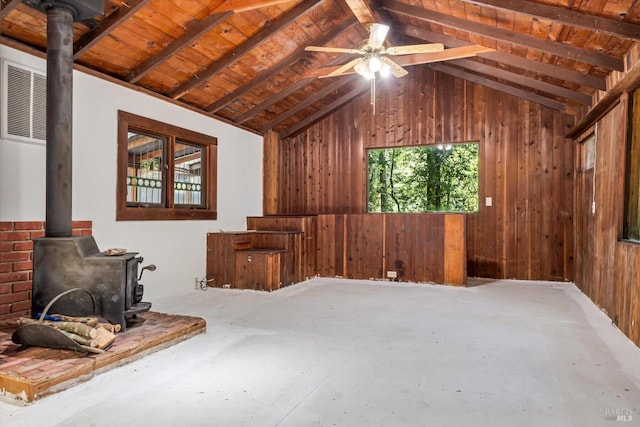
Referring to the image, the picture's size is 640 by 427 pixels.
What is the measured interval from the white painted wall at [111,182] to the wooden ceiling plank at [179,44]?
28 cm

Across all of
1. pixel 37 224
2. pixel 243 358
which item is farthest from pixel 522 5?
pixel 37 224

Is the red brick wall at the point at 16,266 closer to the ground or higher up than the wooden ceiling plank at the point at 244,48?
closer to the ground

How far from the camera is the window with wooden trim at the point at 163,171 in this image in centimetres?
453

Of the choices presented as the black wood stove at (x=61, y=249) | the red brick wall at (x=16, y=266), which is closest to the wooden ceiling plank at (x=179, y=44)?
the black wood stove at (x=61, y=249)

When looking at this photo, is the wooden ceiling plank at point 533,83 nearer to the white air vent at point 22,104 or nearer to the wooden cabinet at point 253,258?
the wooden cabinet at point 253,258

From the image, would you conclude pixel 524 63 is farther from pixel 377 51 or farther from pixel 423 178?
pixel 423 178

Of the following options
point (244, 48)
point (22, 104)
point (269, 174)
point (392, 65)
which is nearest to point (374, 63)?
point (392, 65)

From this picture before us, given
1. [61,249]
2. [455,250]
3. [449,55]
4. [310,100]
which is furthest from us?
[310,100]

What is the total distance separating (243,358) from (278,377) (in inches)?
17.2

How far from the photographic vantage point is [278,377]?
2.48 m

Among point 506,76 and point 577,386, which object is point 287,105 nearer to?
point 506,76

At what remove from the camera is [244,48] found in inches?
187

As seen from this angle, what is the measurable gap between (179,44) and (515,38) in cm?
362

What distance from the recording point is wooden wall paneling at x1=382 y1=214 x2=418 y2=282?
621 cm
